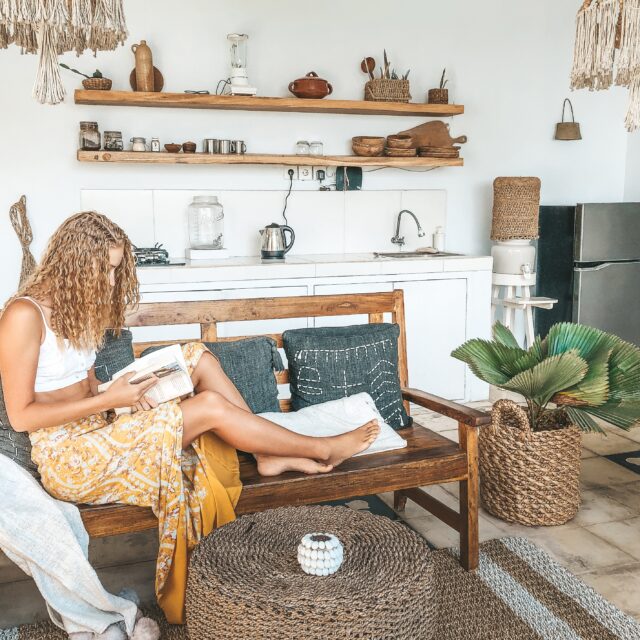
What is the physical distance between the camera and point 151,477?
214 cm

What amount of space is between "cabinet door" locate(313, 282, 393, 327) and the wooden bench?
4.01 ft

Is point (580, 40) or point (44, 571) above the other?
point (580, 40)

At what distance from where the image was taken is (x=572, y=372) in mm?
2680

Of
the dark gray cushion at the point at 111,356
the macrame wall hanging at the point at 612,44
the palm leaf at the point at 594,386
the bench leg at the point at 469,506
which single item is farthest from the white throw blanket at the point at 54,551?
the macrame wall hanging at the point at 612,44

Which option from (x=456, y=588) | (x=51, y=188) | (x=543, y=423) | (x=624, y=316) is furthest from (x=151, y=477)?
(x=624, y=316)

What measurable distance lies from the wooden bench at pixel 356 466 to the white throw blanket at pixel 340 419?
0.06 meters

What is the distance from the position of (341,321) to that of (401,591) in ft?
8.85

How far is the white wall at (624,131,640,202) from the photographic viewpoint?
5.50 metres

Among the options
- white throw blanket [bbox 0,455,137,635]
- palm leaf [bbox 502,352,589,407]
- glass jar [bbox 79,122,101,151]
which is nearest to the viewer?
white throw blanket [bbox 0,455,137,635]

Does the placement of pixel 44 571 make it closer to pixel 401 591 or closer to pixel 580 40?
pixel 401 591

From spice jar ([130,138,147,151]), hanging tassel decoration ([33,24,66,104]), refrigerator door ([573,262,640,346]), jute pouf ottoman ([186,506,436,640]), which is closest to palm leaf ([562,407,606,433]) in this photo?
jute pouf ottoman ([186,506,436,640])

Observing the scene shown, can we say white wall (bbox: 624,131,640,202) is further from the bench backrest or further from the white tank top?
the white tank top

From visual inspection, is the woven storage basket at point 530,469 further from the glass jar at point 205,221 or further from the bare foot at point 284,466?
the glass jar at point 205,221

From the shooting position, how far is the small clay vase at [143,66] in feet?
14.0
